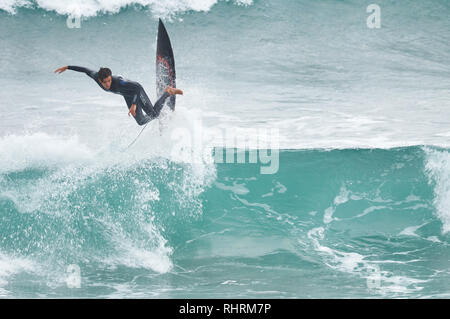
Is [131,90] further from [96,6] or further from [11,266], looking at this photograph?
[96,6]

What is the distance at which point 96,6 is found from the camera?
21.3 meters

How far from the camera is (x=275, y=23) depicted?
66.4 ft

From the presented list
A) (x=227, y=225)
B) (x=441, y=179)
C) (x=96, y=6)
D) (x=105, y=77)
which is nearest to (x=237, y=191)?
(x=227, y=225)

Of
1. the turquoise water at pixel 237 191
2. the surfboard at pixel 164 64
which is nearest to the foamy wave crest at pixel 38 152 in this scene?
the turquoise water at pixel 237 191

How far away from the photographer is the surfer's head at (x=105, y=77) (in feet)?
25.8

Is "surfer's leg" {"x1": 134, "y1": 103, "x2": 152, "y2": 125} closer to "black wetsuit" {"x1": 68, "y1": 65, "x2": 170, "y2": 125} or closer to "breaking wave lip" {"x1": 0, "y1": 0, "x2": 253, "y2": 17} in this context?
"black wetsuit" {"x1": 68, "y1": 65, "x2": 170, "y2": 125}

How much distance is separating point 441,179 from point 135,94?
5090mm

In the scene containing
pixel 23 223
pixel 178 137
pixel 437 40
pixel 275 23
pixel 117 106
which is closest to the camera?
pixel 23 223

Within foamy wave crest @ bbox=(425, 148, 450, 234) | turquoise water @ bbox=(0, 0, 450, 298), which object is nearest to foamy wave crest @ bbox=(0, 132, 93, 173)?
turquoise water @ bbox=(0, 0, 450, 298)

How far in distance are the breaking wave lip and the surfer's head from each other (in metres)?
13.9

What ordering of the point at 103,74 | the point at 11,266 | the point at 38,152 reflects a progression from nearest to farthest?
1. the point at 11,266
2. the point at 103,74
3. the point at 38,152
